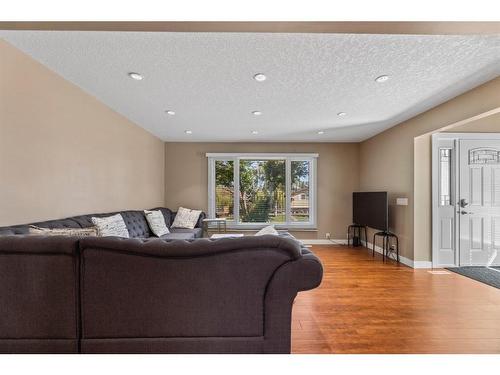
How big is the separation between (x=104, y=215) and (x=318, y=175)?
454cm

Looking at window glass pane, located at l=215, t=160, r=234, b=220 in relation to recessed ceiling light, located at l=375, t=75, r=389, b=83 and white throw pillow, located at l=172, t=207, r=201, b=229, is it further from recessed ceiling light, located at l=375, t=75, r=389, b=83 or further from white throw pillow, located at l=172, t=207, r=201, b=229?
recessed ceiling light, located at l=375, t=75, r=389, b=83

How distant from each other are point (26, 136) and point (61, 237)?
1378 millimetres

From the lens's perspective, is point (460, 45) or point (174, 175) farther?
point (174, 175)

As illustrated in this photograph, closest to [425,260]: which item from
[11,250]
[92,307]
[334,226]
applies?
[334,226]

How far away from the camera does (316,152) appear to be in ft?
19.0

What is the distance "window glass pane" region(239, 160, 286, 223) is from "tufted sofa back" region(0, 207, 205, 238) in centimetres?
132

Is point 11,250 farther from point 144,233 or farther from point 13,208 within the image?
point 144,233

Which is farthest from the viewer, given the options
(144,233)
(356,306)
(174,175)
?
(174,175)

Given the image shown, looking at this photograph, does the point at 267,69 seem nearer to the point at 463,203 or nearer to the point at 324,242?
the point at 463,203

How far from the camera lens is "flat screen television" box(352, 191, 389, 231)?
4.26 meters

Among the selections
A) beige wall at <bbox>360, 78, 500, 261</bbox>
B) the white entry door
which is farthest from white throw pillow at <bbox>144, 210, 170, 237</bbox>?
the white entry door

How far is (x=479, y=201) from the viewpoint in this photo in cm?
376
